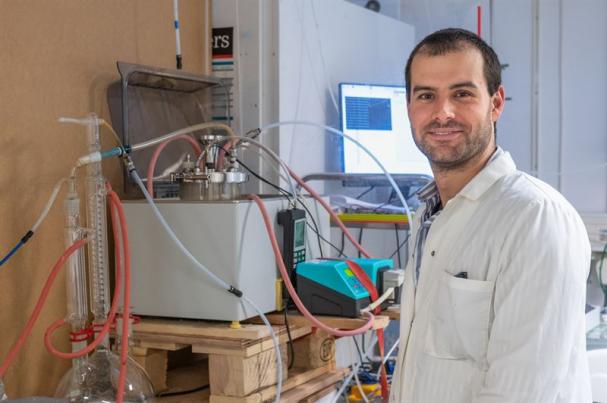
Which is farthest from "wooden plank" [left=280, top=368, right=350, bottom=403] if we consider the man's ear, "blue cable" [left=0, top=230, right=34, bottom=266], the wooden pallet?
the man's ear

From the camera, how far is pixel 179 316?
192cm

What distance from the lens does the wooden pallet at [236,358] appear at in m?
1.80

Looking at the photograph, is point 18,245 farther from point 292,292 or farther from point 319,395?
point 319,395

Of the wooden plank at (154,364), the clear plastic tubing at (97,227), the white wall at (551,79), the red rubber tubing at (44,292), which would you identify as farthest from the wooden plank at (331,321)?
the white wall at (551,79)

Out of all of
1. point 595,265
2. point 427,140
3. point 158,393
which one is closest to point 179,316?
point 158,393

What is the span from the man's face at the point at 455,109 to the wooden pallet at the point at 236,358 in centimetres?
65

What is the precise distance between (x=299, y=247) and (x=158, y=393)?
1.75ft

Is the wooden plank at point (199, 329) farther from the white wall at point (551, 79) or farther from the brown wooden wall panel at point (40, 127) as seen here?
the white wall at point (551, 79)

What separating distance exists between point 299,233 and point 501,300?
32.1 inches

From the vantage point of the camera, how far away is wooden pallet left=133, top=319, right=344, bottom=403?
1.80 m

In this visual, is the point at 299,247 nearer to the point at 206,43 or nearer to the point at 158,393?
the point at 158,393

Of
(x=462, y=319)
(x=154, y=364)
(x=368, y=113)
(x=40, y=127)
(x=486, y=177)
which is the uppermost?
(x=368, y=113)

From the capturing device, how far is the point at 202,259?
1.86 metres

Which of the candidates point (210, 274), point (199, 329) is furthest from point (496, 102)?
point (199, 329)
